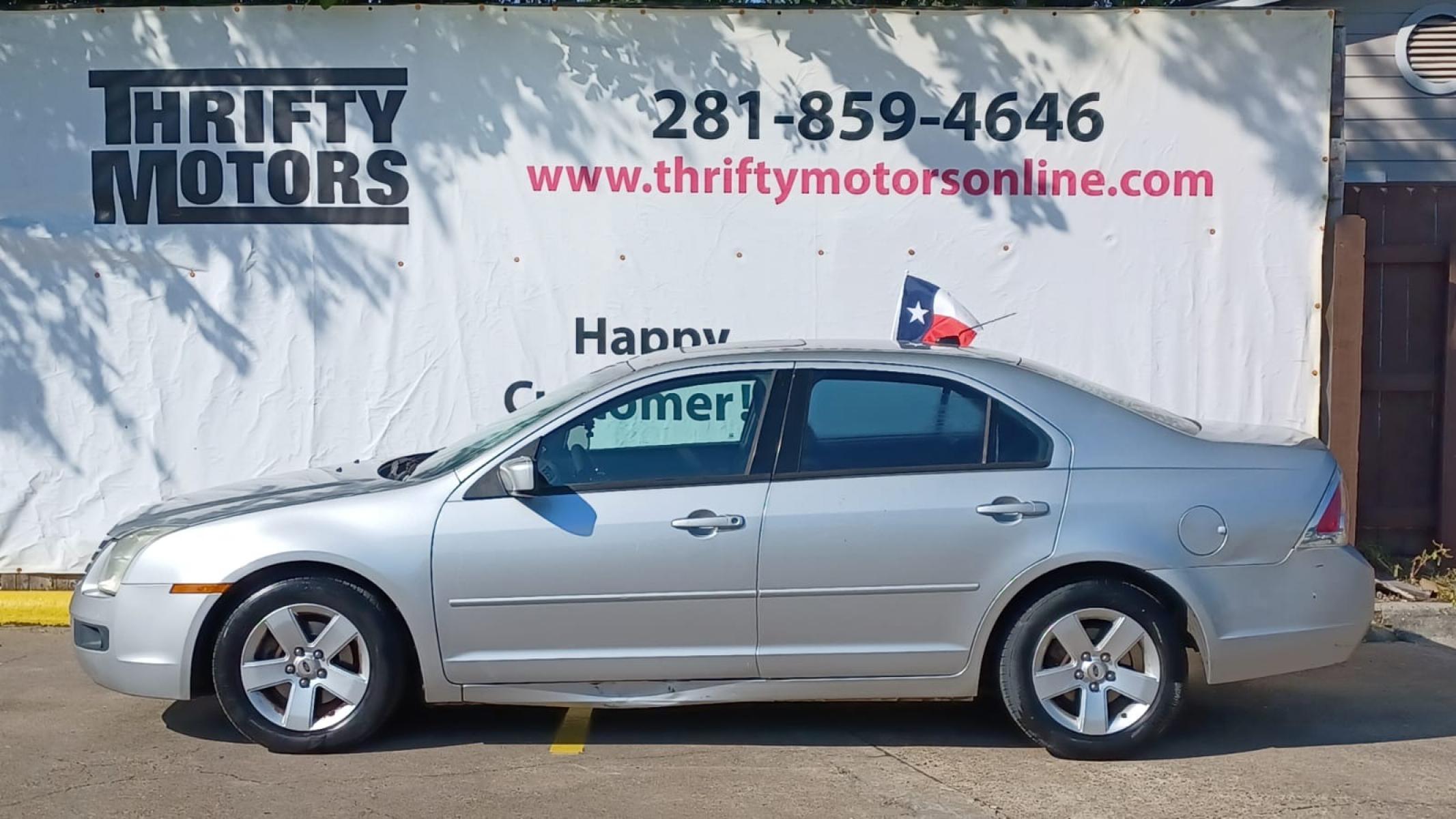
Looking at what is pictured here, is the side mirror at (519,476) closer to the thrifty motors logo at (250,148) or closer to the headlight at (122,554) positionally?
the headlight at (122,554)

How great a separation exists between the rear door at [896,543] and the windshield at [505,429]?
868 millimetres

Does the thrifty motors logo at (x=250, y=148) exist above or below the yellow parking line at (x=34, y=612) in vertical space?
above

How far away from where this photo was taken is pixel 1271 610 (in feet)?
18.4

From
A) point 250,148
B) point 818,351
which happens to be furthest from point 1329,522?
point 250,148

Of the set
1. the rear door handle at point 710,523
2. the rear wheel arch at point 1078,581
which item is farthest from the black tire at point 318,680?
the rear wheel arch at point 1078,581

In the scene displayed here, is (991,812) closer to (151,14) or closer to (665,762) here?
(665,762)

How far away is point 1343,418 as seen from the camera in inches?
327

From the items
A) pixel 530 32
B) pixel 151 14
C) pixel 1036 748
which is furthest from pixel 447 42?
pixel 1036 748

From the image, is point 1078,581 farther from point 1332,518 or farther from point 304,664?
point 304,664

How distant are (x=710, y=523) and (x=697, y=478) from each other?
21cm

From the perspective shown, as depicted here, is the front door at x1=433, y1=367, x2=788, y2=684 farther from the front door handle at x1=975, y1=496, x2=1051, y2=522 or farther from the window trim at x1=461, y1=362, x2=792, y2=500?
the front door handle at x1=975, y1=496, x2=1051, y2=522

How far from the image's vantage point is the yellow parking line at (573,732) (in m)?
5.79

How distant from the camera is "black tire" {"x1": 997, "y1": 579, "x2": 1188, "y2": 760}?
18.3 feet

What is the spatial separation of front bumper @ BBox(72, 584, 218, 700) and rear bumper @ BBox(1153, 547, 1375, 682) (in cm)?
360
